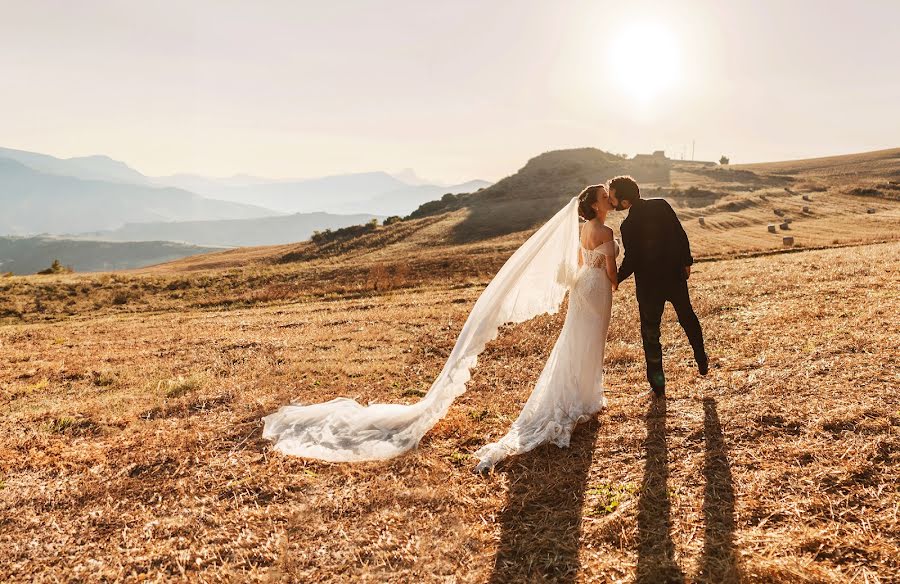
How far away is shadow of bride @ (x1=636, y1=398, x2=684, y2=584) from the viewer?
4.54 m

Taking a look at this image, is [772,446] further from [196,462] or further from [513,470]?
[196,462]

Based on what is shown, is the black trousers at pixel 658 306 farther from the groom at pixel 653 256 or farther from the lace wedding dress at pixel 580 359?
the lace wedding dress at pixel 580 359

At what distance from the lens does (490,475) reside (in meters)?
6.63

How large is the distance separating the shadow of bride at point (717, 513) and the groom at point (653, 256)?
175 cm

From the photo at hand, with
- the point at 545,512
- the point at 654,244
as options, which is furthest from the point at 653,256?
the point at 545,512

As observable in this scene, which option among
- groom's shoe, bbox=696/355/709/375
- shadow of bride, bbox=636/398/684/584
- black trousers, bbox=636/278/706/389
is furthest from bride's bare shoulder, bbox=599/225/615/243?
shadow of bride, bbox=636/398/684/584

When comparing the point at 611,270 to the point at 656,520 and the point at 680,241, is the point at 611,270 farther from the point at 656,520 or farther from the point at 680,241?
the point at 656,520

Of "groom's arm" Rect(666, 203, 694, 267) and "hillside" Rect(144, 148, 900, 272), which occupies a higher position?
"hillside" Rect(144, 148, 900, 272)

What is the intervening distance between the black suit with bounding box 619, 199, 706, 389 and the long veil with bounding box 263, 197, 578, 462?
1.04 m

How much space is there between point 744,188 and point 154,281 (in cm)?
8210

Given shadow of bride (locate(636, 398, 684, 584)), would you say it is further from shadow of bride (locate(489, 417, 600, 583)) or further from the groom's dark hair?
the groom's dark hair

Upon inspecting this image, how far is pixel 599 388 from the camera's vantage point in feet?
26.8

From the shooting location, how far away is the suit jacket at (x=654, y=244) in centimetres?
786

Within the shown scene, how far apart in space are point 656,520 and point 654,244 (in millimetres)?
4205
